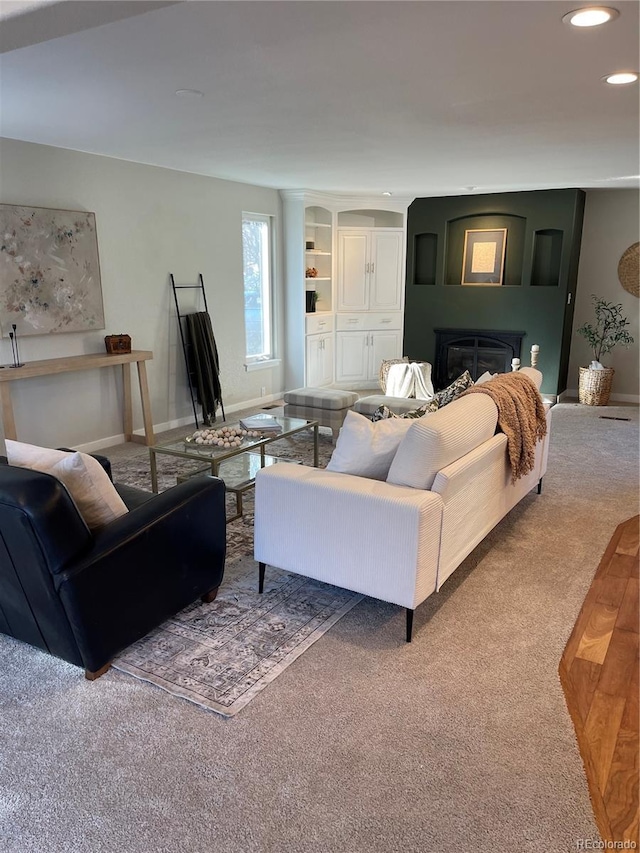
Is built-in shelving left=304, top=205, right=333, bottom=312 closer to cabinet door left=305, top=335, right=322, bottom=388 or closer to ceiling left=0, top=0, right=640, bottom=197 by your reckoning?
cabinet door left=305, top=335, right=322, bottom=388

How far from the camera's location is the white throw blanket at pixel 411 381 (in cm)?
579

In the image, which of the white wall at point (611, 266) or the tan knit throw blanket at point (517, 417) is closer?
the tan knit throw blanket at point (517, 417)

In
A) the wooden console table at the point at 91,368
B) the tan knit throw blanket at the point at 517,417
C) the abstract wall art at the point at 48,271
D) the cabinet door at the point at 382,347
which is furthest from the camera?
the cabinet door at the point at 382,347

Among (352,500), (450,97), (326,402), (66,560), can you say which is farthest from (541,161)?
(66,560)

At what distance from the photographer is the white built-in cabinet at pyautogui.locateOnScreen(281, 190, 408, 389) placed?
720 centimetres

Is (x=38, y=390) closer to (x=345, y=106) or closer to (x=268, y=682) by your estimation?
(x=345, y=106)

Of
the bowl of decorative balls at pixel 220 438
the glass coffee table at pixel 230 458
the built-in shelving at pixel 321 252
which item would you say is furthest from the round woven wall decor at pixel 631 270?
the bowl of decorative balls at pixel 220 438

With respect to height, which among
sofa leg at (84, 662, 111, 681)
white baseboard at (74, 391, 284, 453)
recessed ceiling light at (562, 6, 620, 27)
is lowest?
sofa leg at (84, 662, 111, 681)

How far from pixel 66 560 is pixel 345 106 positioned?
2635 millimetres

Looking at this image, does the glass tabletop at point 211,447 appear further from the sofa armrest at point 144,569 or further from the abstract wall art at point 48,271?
the abstract wall art at point 48,271

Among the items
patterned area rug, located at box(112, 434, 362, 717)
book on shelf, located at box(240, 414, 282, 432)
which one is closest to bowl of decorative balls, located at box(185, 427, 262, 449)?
book on shelf, located at box(240, 414, 282, 432)

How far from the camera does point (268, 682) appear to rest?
2.27 m

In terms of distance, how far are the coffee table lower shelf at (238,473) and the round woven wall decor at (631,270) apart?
5.17 meters

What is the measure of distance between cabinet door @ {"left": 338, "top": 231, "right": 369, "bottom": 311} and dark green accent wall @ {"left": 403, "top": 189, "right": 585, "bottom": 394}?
0.63 m
